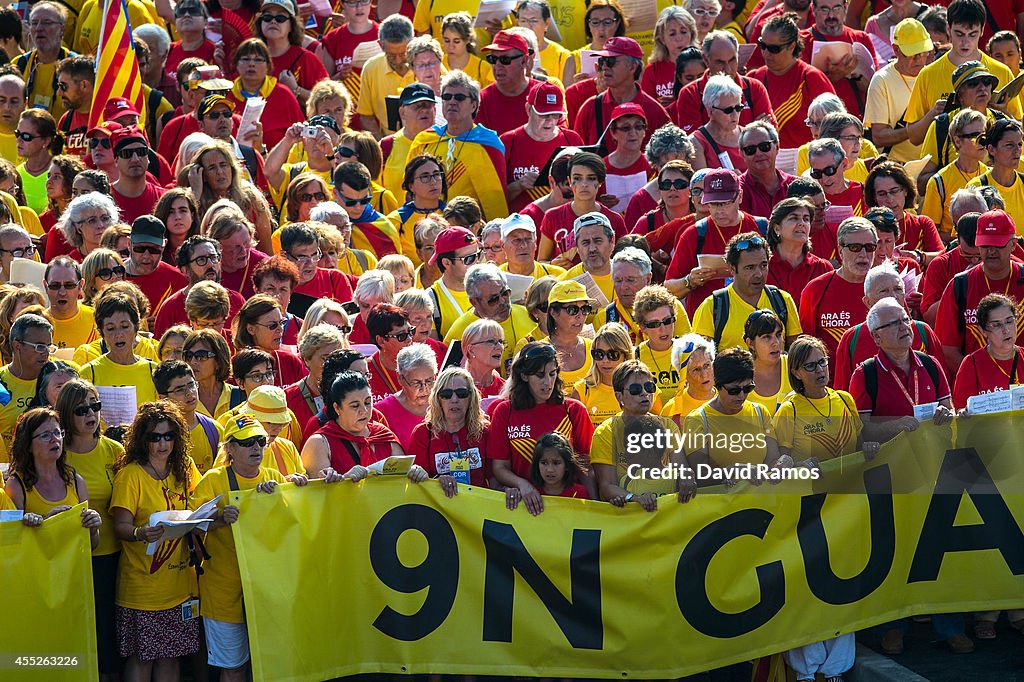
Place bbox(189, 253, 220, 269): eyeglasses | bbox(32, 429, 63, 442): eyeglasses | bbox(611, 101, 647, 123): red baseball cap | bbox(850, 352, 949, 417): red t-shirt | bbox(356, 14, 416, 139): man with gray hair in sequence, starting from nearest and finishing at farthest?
bbox(32, 429, 63, 442): eyeglasses, bbox(850, 352, 949, 417): red t-shirt, bbox(189, 253, 220, 269): eyeglasses, bbox(611, 101, 647, 123): red baseball cap, bbox(356, 14, 416, 139): man with gray hair

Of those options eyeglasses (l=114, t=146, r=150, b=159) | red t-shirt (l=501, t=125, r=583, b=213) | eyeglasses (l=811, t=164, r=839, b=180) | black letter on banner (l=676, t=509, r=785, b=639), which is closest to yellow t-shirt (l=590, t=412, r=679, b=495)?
black letter on banner (l=676, t=509, r=785, b=639)

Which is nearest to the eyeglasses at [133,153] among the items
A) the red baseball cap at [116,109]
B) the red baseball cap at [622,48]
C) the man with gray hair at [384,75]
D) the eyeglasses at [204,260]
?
the red baseball cap at [116,109]

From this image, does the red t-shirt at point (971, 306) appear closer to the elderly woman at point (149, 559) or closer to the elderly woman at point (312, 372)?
the elderly woman at point (312, 372)

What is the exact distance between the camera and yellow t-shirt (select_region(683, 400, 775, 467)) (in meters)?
8.69

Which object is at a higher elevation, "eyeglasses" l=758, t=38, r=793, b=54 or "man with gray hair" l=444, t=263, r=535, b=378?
"eyeglasses" l=758, t=38, r=793, b=54

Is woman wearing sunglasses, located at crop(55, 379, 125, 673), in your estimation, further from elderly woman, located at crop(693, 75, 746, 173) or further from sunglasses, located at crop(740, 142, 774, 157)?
elderly woman, located at crop(693, 75, 746, 173)

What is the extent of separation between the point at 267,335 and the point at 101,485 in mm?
1724

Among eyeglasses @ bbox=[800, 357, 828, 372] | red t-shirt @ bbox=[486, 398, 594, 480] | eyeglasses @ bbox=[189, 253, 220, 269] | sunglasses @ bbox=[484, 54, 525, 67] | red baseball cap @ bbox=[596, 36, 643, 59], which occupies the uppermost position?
red baseball cap @ bbox=[596, 36, 643, 59]

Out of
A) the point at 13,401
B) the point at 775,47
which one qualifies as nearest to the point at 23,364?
the point at 13,401

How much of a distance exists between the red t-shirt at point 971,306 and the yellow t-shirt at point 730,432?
1.63 m

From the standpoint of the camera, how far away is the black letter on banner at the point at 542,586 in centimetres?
862

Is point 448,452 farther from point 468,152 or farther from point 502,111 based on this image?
point 502,111

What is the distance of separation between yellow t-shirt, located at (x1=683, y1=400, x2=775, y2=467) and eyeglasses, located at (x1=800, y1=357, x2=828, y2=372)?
0.32 meters

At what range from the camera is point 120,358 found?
375 inches
